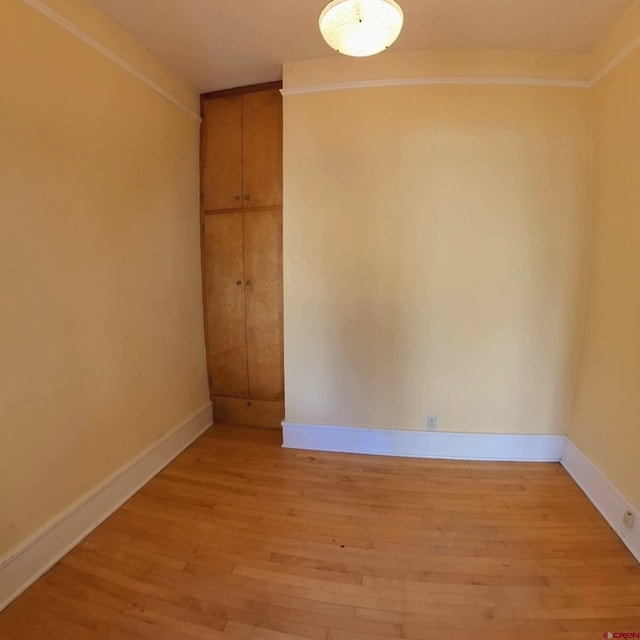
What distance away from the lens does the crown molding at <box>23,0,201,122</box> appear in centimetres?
148

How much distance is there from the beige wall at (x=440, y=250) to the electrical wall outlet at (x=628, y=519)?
652 millimetres

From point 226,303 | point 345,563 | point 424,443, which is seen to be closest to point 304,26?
point 226,303

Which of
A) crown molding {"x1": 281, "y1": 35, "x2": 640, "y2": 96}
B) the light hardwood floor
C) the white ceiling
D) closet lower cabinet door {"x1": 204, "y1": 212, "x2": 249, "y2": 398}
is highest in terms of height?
the white ceiling

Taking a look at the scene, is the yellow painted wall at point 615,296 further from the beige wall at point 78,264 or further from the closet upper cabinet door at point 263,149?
the beige wall at point 78,264

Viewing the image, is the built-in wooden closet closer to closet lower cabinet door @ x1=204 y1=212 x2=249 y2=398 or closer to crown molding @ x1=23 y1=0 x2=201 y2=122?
closet lower cabinet door @ x1=204 y1=212 x2=249 y2=398

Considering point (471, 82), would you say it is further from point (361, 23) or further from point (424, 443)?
point (424, 443)

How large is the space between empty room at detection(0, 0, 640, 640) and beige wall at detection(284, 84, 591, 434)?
19 millimetres

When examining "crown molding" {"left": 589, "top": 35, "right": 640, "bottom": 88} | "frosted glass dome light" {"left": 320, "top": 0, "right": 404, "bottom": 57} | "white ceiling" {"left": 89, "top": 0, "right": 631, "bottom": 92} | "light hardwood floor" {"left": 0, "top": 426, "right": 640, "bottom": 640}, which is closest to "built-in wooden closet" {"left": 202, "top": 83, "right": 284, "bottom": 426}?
"white ceiling" {"left": 89, "top": 0, "right": 631, "bottom": 92}

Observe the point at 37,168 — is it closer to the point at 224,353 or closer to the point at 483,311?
the point at 224,353

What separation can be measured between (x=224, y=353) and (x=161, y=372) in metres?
0.58

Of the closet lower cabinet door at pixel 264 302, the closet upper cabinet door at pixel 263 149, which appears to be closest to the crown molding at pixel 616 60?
the closet upper cabinet door at pixel 263 149

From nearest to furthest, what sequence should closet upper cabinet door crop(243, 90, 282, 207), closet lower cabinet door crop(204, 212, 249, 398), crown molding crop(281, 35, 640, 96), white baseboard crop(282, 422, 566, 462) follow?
crown molding crop(281, 35, 640, 96) < white baseboard crop(282, 422, 566, 462) < closet upper cabinet door crop(243, 90, 282, 207) < closet lower cabinet door crop(204, 212, 249, 398)

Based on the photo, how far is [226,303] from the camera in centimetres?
272

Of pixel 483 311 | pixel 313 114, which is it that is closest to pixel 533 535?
pixel 483 311
